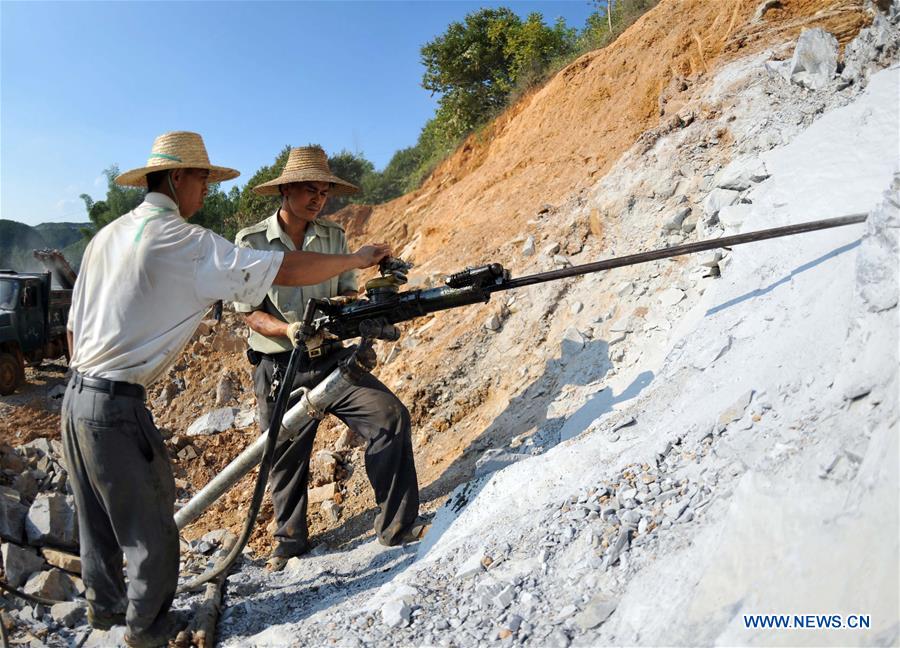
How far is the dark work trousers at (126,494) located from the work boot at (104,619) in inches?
4.5

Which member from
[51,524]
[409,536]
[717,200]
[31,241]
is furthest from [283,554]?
[31,241]

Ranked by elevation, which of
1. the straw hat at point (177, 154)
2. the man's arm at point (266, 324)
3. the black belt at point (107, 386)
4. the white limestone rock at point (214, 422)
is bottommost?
the white limestone rock at point (214, 422)

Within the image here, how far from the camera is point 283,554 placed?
3812 mm

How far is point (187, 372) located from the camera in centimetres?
754

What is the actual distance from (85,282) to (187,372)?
509 centimetres

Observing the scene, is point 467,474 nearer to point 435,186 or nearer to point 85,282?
point 85,282

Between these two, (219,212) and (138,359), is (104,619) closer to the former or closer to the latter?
(138,359)

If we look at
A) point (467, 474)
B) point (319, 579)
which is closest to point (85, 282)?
point (319, 579)

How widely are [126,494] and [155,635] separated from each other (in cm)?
62

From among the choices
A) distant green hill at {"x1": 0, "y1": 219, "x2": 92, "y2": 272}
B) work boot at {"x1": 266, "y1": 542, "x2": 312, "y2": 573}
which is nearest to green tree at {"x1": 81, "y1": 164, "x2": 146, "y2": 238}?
distant green hill at {"x1": 0, "y1": 219, "x2": 92, "y2": 272}

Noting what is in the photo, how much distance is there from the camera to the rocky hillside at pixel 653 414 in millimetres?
1938

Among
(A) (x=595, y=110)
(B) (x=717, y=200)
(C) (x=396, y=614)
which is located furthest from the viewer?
(A) (x=595, y=110)

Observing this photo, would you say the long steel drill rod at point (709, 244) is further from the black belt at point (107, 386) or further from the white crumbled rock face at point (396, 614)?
the black belt at point (107, 386)

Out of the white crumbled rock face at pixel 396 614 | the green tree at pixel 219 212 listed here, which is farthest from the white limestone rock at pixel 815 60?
the green tree at pixel 219 212
